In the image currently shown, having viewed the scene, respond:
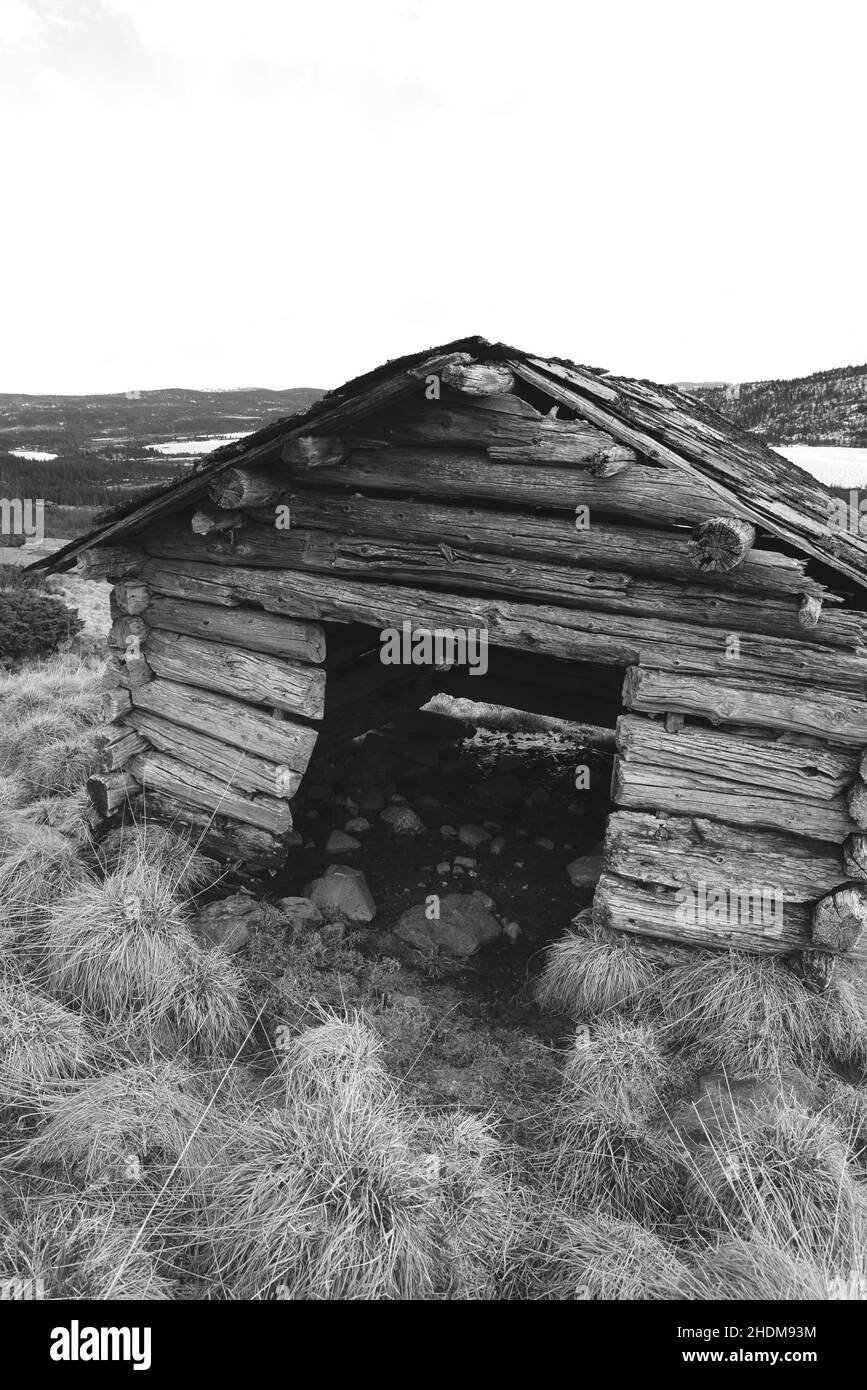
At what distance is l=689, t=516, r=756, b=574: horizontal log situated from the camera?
3914 millimetres

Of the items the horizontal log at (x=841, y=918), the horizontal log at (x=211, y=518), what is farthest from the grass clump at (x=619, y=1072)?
the horizontal log at (x=211, y=518)

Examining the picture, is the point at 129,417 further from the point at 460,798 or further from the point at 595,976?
the point at 595,976

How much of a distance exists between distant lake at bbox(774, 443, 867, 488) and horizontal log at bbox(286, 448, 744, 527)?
8.77 meters

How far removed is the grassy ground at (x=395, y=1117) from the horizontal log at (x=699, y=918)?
13cm

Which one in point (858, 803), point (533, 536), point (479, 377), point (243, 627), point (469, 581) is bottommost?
point (858, 803)

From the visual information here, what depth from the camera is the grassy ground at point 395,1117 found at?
126 inches

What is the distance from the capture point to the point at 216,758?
6.07 m

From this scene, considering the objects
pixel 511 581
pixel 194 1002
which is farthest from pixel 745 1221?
pixel 511 581

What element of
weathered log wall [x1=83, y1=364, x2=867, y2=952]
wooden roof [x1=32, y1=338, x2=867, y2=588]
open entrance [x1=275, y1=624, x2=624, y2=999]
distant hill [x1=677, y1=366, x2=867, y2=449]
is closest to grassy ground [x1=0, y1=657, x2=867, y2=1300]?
open entrance [x1=275, y1=624, x2=624, y2=999]

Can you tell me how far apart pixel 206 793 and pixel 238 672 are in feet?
3.29

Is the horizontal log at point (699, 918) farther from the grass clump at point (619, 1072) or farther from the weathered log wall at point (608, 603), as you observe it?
the grass clump at point (619, 1072)

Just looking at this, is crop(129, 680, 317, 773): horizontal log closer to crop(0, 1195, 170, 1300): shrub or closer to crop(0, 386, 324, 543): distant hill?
crop(0, 386, 324, 543): distant hill

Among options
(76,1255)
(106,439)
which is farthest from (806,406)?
(106,439)
